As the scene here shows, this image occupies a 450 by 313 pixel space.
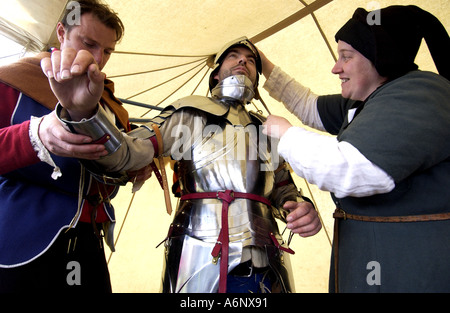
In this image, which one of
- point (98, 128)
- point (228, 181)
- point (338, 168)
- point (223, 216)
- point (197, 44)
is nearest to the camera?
point (338, 168)

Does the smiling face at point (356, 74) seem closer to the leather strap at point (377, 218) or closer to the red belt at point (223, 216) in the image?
the leather strap at point (377, 218)

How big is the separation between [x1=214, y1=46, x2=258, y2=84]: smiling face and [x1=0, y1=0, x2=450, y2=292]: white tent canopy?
0.55m

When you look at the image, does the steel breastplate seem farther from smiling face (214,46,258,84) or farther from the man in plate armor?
smiling face (214,46,258,84)

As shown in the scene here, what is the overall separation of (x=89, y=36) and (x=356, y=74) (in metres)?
1.17

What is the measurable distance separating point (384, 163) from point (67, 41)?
4.45 ft

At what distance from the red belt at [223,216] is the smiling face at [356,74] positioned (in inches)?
28.2

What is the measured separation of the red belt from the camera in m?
1.48

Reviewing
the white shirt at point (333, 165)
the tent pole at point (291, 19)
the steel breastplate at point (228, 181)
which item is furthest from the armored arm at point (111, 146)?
the tent pole at point (291, 19)

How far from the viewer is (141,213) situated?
423 cm

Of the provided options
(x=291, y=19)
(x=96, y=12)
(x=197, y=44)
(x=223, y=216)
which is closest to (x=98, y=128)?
(x=96, y=12)

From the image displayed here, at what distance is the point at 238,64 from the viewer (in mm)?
2168

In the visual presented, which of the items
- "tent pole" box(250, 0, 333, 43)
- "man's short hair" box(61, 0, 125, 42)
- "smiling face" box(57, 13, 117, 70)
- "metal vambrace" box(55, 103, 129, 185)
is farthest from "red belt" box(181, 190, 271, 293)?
"tent pole" box(250, 0, 333, 43)

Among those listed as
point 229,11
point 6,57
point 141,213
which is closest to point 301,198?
point 229,11

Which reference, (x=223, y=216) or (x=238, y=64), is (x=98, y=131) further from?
(x=238, y=64)
